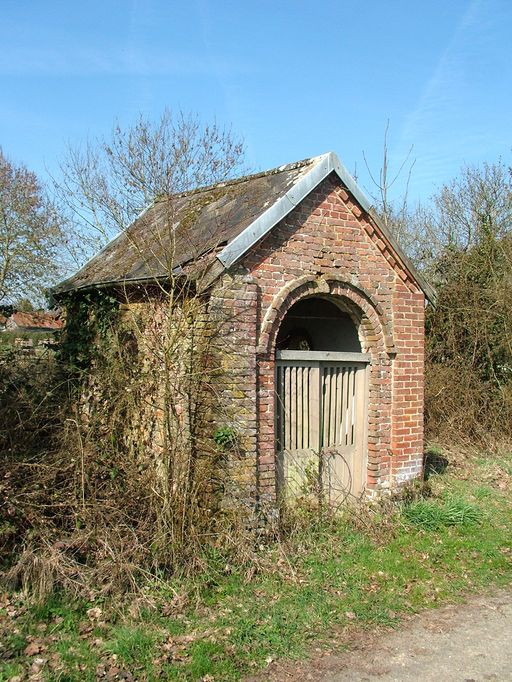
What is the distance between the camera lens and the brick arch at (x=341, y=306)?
7.69 metres

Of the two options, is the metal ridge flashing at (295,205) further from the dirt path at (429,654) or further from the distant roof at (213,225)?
the dirt path at (429,654)

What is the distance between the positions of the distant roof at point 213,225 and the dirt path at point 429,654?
4.05m

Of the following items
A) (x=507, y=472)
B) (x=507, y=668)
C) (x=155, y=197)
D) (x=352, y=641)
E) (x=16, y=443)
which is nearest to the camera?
(x=507, y=668)

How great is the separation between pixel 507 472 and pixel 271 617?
7758 millimetres

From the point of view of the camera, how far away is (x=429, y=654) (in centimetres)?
539

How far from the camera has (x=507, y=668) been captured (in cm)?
518

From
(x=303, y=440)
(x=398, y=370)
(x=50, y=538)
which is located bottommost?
(x=50, y=538)

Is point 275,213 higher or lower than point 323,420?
higher

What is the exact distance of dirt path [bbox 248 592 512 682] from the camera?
500 cm

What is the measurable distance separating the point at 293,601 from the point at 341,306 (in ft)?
13.8

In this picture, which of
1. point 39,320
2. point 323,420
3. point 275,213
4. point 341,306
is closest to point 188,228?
point 275,213

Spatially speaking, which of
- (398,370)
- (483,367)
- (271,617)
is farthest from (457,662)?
(483,367)

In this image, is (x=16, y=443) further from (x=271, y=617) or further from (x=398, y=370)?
(x=398, y=370)

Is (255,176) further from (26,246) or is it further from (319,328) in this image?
(26,246)
